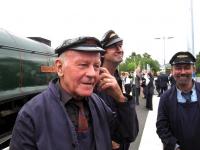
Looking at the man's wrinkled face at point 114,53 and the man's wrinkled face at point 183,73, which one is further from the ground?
the man's wrinkled face at point 114,53

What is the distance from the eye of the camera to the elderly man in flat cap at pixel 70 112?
200 centimetres

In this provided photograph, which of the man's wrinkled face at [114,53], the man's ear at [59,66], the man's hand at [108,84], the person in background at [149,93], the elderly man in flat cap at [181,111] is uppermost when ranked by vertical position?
the man's wrinkled face at [114,53]

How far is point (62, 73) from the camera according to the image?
7.20 ft

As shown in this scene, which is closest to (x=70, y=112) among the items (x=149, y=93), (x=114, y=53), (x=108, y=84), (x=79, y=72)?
(x=79, y=72)

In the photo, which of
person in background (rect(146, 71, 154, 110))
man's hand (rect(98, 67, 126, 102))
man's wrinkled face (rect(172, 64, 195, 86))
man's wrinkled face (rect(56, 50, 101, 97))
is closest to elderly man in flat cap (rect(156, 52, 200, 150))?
man's wrinkled face (rect(172, 64, 195, 86))

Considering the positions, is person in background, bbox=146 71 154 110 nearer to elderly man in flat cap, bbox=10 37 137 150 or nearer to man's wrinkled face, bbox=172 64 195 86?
man's wrinkled face, bbox=172 64 195 86

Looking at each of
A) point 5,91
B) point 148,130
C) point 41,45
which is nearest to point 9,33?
point 5,91

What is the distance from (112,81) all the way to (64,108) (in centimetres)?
45

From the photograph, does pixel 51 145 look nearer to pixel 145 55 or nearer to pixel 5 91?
pixel 5 91

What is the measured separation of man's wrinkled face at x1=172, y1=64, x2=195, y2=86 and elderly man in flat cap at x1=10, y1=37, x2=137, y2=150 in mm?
1746

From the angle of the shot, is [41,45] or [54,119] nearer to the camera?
[54,119]

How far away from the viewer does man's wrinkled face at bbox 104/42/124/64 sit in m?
3.36

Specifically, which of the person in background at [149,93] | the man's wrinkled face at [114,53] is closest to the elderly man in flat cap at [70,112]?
the man's wrinkled face at [114,53]

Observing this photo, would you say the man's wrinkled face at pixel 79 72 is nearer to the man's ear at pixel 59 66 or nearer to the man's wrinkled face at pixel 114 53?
the man's ear at pixel 59 66
